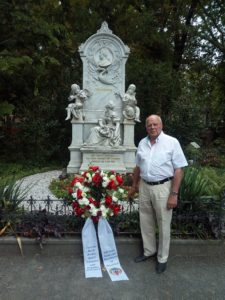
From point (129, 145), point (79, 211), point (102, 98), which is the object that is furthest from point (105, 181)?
point (102, 98)

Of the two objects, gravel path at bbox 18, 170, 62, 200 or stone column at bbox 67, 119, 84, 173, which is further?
stone column at bbox 67, 119, 84, 173

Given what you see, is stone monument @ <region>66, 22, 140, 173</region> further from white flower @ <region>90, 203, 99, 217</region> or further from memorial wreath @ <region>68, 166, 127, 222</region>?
white flower @ <region>90, 203, 99, 217</region>

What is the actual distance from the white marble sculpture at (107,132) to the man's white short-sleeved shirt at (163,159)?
4940 mm

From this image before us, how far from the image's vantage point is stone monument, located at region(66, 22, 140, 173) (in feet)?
29.2

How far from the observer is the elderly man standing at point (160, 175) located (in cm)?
356

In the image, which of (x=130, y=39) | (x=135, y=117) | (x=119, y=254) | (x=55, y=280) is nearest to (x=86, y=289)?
(x=55, y=280)

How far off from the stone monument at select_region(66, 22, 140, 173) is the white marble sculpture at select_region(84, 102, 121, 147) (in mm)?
40

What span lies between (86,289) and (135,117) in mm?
6350

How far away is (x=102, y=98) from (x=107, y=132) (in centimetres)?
126

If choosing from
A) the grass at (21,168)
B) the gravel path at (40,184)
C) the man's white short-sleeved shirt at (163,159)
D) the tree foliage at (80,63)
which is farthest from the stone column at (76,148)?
the man's white short-sleeved shirt at (163,159)

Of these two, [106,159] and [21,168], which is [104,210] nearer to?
[106,159]

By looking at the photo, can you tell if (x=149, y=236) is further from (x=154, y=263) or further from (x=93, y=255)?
(x=93, y=255)

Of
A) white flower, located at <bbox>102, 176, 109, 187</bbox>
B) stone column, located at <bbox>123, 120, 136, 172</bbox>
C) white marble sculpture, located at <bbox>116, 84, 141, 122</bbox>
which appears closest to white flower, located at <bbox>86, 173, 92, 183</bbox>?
white flower, located at <bbox>102, 176, 109, 187</bbox>

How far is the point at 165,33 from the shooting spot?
52.0ft
